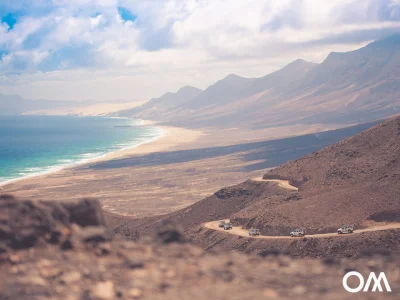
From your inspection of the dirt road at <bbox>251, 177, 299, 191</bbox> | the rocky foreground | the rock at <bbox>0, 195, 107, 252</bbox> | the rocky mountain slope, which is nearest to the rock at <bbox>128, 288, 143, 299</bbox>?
the rocky foreground

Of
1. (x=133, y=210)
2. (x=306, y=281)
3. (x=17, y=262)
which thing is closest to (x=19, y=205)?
(x=17, y=262)

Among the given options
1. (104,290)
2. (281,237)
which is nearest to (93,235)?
(104,290)

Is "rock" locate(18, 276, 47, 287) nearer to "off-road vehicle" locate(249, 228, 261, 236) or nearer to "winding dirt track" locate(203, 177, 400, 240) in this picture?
"winding dirt track" locate(203, 177, 400, 240)

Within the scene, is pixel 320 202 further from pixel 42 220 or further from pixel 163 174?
pixel 163 174

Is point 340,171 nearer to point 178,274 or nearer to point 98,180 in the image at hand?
point 178,274

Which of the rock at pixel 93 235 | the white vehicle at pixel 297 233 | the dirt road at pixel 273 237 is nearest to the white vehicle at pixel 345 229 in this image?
the dirt road at pixel 273 237

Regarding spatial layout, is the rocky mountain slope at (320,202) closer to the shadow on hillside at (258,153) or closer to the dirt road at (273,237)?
the dirt road at (273,237)
